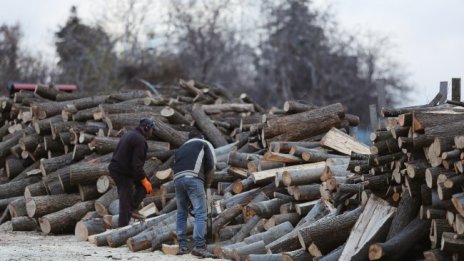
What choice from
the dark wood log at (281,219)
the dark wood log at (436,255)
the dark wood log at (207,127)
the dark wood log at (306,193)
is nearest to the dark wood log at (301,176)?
the dark wood log at (306,193)

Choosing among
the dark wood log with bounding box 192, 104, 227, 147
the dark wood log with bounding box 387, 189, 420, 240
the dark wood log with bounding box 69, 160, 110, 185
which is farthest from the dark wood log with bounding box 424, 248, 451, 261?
the dark wood log with bounding box 192, 104, 227, 147

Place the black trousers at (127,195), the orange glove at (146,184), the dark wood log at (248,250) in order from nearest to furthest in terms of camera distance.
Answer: the dark wood log at (248,250) → the black trousers at (127,195) → the orange glove at (146,184)

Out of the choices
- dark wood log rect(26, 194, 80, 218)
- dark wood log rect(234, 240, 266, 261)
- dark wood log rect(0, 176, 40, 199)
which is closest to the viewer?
dark wood log rect(234, 240, 266, 261)

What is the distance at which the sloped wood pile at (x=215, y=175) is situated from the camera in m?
10.4

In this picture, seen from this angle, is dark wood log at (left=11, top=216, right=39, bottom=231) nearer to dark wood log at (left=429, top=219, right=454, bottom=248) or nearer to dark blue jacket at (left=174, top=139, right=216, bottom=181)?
dark blue jacket at (left=174, top=139, right=216, bottom=181)

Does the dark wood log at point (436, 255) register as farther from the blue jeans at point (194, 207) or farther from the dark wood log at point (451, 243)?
the blue jeans at point (194, 207)

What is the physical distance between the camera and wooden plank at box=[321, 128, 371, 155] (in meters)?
13.7

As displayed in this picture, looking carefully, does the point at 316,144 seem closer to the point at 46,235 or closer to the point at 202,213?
the point at 202,213

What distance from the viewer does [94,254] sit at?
10.6m

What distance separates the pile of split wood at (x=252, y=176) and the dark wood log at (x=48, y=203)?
0.07ft

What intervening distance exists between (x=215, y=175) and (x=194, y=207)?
3073 mm

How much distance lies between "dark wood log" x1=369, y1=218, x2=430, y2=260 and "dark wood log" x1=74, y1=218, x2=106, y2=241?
5.85m

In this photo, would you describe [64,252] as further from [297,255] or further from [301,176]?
[301,176]

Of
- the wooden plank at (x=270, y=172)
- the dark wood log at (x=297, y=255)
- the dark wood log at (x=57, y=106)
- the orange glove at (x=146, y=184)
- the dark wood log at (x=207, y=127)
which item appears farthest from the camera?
the dark wood log at (x=57, y=106)
